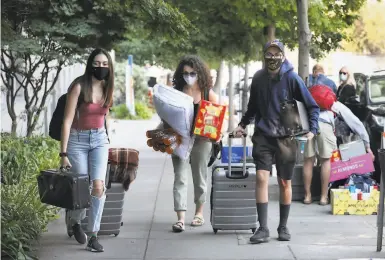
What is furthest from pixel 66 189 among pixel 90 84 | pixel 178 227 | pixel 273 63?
pixel 273 63

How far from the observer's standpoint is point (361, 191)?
32.8ft

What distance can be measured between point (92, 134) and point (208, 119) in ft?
4.53

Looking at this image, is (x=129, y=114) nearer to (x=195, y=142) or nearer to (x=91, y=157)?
(x=195, y=142)

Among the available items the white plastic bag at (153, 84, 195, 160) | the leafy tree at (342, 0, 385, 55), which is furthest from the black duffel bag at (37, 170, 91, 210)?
the leafy tree at (342, 0, 385, 55)

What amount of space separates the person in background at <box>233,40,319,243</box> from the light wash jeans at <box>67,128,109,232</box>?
4.37ft

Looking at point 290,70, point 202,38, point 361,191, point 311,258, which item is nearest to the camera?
point 311,258

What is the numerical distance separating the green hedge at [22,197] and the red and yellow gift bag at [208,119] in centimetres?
168

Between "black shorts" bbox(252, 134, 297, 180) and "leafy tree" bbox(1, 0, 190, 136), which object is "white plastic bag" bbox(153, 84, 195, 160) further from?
"leafy tree" bbox(1, 0, 190, 136)

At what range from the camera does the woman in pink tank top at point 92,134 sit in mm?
7535

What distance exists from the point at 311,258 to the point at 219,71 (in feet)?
74.7

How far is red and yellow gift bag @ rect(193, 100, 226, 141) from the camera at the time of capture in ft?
27.8

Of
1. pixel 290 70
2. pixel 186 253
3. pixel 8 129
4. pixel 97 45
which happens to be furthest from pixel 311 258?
pixel 8 129

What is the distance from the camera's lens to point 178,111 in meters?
8.51

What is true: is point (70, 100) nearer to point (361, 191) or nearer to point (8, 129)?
point (361, 191)
